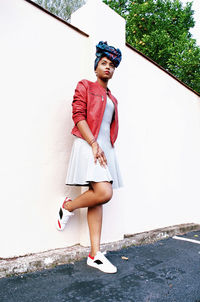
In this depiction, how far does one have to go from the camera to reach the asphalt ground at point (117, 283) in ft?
5.28

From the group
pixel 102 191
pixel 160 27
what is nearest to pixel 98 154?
pixel 102 191

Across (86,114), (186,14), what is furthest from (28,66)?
(186,14)

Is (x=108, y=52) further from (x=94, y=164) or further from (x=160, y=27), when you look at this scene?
(x=160, y=27)

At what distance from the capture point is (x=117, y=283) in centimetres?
183

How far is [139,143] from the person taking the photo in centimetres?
334

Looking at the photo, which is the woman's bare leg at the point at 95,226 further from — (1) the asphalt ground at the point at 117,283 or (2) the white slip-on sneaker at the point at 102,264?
(1) the asphalt ground at the point at 117,283

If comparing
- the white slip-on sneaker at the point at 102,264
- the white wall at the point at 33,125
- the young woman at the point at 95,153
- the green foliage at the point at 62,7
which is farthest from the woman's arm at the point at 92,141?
the green foliage at the point at 62,7

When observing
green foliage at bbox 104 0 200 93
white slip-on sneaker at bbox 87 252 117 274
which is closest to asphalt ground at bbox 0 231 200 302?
white slip-on sneaker at bbox 87 252 117 274

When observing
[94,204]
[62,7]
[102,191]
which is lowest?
[94,204]

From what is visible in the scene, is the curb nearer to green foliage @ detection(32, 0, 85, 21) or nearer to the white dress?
the white dress

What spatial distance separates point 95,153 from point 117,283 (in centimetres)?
98

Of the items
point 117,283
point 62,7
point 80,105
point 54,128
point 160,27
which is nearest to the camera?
point 117,283

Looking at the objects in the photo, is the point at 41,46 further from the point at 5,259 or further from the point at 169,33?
the point at 169,33

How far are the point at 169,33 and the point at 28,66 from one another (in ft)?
28.9
